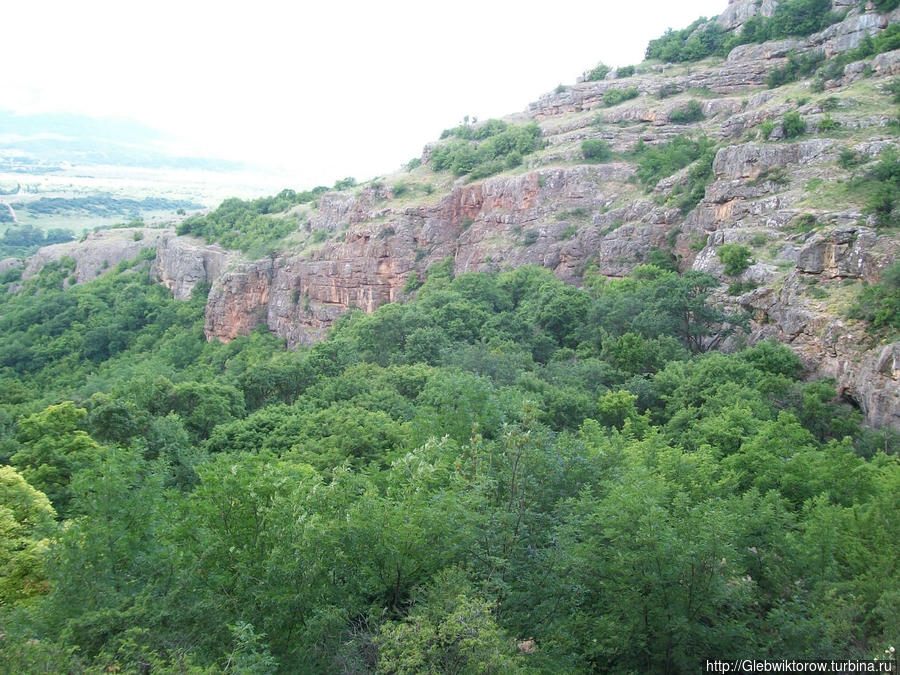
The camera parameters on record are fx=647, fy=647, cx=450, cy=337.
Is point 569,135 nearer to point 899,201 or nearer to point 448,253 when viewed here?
point 448,253

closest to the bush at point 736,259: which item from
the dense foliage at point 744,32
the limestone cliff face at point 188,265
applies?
the dense foliage at point 744,32

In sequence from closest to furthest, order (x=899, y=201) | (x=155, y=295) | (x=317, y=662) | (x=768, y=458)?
(x=317, y=662) < (x=768, y=458) < (x=899, y=201) < (x=155, y=295)

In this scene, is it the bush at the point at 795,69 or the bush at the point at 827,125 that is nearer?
the bush at the point at 827,125

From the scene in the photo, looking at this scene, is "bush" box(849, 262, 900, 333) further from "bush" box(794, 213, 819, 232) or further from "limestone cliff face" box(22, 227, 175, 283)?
"limestone cliff face" box(22, 227, 175, 283)

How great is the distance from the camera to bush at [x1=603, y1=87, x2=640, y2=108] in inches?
2309

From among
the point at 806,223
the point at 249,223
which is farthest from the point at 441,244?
the point at 806,223

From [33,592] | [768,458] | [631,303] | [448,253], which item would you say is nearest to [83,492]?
[33,592]

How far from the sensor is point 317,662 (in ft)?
35.4

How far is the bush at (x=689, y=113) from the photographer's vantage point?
52.5 metres

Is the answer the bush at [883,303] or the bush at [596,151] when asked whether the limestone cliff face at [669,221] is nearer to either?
the bush at [883,303]

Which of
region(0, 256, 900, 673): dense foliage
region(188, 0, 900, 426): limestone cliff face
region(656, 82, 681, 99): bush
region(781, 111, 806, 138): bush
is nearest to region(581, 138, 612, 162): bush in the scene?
region(188, 0, 900, 426): limestone cliff face

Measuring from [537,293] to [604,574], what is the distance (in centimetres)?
3118

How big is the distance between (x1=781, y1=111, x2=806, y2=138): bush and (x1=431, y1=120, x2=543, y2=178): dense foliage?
881 inches

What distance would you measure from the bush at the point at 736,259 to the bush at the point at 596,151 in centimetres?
2075
